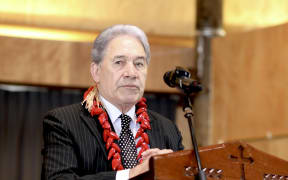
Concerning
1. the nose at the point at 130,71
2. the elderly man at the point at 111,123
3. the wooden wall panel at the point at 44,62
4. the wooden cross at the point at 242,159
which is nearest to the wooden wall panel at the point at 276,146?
the wooden wall panel at the point at 44,62

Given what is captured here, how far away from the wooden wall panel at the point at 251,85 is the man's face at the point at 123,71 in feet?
11.5

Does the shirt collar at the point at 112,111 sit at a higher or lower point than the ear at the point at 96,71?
lower

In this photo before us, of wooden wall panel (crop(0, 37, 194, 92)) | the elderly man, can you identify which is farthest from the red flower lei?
wooden wall panel (crop(0, 37, 194, 92))

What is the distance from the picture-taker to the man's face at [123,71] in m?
3.19

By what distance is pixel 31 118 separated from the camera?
22.6ft

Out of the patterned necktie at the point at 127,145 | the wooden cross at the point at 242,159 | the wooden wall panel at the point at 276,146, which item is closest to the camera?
the wooden cross at the point at 242,159

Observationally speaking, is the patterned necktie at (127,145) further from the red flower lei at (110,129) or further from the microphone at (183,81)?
the microphone at (183,81)

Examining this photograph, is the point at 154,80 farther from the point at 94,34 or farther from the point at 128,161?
the point at 128,161

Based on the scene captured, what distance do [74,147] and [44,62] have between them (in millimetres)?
3858

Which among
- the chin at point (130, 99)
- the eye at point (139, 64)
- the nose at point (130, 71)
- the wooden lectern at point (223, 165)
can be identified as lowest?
the wooden lectern at point (223, 165)

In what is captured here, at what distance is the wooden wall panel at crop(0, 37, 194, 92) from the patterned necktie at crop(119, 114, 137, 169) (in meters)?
3.53

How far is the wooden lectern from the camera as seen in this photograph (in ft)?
7.59

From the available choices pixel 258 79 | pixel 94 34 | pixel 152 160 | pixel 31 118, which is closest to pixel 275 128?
pixel 258 79

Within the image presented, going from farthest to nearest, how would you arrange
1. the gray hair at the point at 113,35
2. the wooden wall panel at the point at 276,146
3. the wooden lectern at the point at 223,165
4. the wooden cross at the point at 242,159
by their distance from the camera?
the wooden wall panel at the point at 276,146 < the gray hair at the point at 113,35 < the wooden cross at the point at 242,159 < the wooden lectern at the point at 223,165
